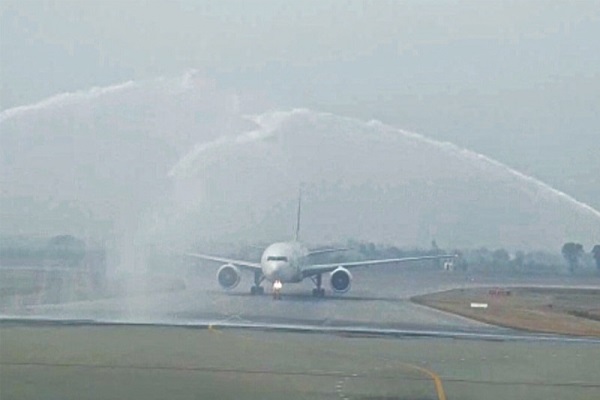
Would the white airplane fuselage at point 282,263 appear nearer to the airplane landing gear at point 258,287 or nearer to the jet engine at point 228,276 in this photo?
the airplane landing gear at point 258,287

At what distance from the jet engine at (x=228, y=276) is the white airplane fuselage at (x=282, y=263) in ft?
9.94

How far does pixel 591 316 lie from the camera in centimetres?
5722

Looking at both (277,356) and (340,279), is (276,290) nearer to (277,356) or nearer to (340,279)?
(340,279)

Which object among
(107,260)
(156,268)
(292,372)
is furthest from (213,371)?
(156,268)

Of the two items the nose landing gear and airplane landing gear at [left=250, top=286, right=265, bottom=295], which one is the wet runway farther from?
airplane landing gear at [left=250, top=286, right=265, bottom=295]

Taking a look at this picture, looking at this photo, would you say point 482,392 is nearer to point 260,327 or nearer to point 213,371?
point 213,371

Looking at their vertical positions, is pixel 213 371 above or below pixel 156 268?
below

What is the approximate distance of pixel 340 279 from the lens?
2968 inches

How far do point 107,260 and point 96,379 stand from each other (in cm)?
4532

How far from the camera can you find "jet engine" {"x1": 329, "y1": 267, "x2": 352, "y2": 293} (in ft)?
246

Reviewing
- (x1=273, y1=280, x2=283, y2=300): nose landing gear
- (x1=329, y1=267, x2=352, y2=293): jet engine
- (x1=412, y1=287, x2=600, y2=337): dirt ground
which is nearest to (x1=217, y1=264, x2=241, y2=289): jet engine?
(x1=273, y1=280, x2=283, y2=300): nose landing gear

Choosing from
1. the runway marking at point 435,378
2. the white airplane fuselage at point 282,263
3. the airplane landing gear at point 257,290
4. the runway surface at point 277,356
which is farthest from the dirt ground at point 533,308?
the runway marking at point 435,378

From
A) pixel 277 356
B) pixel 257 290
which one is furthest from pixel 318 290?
pixel 277 356

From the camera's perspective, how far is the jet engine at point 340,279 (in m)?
75.1
